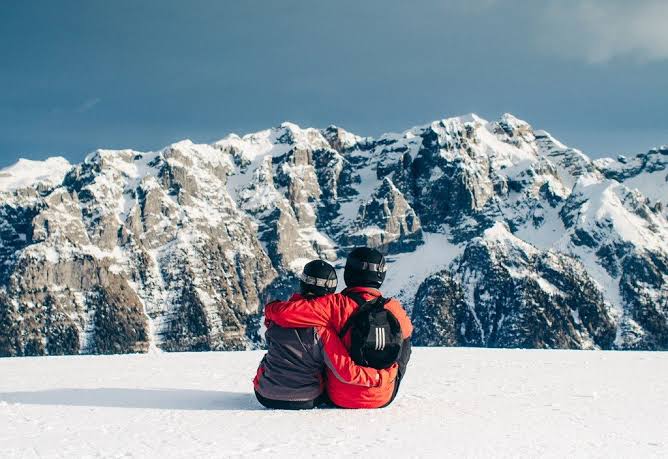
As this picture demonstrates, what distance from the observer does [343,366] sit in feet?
29.8

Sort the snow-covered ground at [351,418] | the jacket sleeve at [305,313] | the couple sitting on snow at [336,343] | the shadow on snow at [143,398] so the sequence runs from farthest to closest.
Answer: the shadow on snow at [143,398], the jacket sleeve at [305,313], the couple sitting on snow at [336,343], the snow-covered ground at [351,418]

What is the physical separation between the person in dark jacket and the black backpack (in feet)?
0.52

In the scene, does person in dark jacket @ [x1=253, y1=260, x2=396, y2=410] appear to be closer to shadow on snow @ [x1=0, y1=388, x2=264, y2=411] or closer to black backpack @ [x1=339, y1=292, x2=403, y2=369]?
black backpack @ [x1=339, y1=292, x2=403, y2=369]

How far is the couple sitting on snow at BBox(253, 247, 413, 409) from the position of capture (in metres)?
9.09

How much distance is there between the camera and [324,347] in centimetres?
916

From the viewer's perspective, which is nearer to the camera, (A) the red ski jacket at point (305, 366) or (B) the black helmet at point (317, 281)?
(A) the red ski jacket at point (305, 366)

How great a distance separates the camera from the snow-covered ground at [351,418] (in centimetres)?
709

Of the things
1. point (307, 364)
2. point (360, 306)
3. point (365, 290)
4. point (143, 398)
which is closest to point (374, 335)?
point (360, 306)

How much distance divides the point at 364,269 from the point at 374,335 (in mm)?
1091

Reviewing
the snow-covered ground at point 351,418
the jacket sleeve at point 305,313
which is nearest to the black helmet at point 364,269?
the jacket sleeve at point 305,313

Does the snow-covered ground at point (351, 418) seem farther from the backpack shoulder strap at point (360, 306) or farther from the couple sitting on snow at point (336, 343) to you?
the backpack shoulder strap at point (360, 306)

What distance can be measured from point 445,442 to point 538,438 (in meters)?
1.12

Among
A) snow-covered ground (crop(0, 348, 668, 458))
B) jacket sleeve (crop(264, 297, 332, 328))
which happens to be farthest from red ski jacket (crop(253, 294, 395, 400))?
snow-covered ground (crop(0, 348, 668, 458))

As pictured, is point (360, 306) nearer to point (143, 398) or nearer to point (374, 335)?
point (374, 335)
